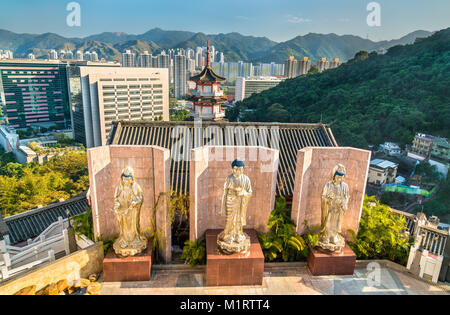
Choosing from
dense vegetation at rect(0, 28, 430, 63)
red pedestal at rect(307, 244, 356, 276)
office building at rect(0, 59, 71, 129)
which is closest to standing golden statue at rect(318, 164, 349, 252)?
red pedestal at rect(307, 244, 356, 276)

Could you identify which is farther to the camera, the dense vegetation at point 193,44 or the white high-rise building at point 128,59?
the white high-rise building at point 128,59

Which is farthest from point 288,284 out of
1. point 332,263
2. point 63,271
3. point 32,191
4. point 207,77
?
point 207,77

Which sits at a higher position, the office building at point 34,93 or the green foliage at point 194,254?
the office building at point 34,93

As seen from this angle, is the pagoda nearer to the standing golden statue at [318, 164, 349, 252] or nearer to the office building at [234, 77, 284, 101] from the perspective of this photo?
the standing golden statue at [318, 164, 349, 252]

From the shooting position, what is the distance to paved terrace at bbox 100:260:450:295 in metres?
6.42

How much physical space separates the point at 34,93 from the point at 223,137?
56961 millimetres

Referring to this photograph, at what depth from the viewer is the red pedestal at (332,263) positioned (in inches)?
274

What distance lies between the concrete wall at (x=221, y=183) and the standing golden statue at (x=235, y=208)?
32.4 inches

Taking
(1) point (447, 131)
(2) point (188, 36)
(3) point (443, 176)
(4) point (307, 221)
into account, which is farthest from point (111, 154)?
(2) point (188, 36)

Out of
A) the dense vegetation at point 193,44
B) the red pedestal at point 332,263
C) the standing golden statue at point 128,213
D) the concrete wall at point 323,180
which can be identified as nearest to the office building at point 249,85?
the dense vegetation at point 193,44

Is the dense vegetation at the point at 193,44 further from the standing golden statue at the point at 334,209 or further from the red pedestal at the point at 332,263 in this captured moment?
the red pedestal at the point at 332,263

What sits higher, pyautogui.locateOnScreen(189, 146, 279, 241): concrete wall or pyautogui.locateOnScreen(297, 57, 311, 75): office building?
pyautogui.locateOnScreen(297, 57, 311, 75): office building

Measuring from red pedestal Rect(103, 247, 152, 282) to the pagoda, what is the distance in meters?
16.5

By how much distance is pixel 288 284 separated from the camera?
6.75m
